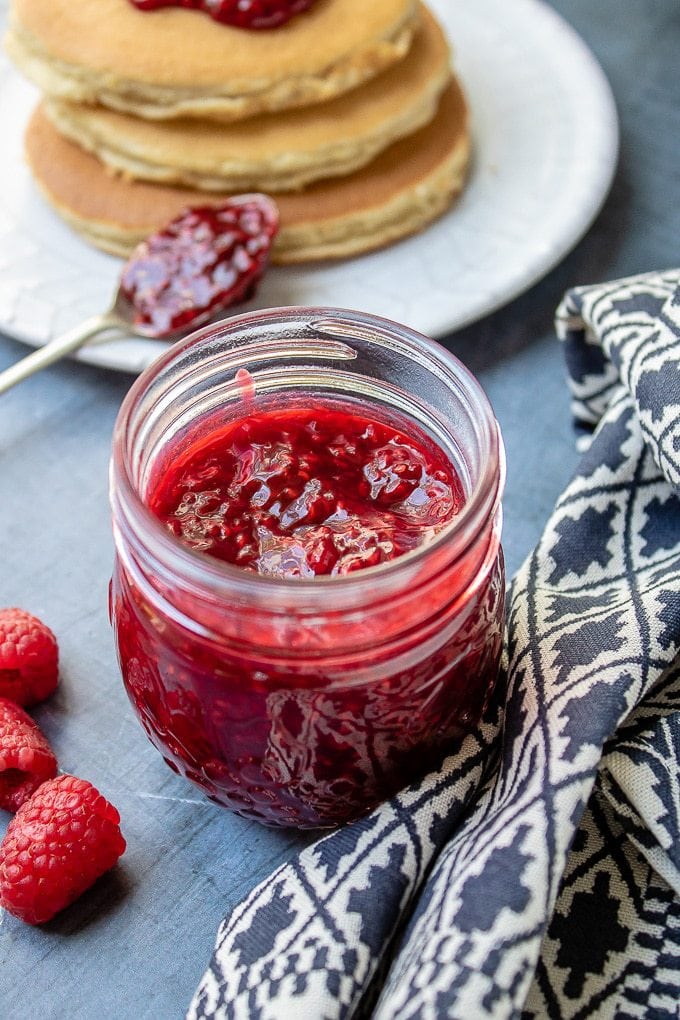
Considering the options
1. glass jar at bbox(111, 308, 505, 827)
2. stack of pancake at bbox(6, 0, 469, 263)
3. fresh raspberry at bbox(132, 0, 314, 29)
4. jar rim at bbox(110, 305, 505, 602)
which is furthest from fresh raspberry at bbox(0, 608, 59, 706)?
fresh raspberry at bbox(132, 0, 314, 29)

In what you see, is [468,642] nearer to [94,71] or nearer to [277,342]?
[277,342]

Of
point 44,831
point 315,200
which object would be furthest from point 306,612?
point 315,200

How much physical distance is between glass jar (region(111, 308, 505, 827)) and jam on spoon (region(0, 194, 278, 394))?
0.59 meters

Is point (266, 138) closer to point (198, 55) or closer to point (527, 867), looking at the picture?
point (198, 55)

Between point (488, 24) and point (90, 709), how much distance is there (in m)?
1.67

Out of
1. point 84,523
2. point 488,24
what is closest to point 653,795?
point 84,523

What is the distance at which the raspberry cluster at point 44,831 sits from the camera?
1.15 meters

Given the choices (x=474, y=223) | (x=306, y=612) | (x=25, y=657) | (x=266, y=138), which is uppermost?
(x=306, y=612)

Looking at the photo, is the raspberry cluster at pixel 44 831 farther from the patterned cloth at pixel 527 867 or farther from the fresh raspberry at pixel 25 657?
the patterned cloth at pixel 527 867

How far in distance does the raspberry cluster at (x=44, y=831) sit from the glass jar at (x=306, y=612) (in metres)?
0.10

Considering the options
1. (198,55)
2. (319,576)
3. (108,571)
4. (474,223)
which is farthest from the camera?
(474,223)

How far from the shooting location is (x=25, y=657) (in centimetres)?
134

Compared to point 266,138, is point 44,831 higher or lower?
lower

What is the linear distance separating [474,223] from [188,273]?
501 mm
